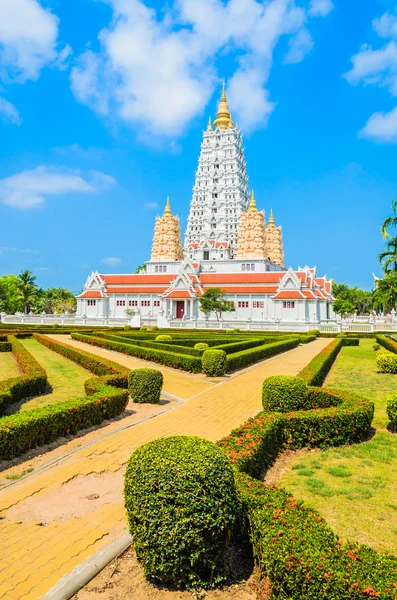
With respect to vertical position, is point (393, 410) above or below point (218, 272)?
below

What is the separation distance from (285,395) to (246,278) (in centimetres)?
5498

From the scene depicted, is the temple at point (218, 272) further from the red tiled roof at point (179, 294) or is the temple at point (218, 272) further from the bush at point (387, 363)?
the bush at point (387, 363)

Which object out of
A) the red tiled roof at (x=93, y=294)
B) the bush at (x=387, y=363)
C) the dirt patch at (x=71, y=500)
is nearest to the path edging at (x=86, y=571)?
the dirt patch at (x=71, y=500)

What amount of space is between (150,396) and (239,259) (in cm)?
6831

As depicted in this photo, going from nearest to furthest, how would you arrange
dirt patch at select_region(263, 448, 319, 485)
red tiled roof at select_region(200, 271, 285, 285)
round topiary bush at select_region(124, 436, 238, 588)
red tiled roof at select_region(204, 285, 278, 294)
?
round topiary bush at select_region(124, 436, 238, 588)
dirt patch at select_region(263, 448, 319, 485)
red tiled roof at select_region(204, 285, 278, 294)
red tiled roof at select_region(200, 271, 285, 285)

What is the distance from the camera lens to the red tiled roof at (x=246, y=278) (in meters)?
65.1

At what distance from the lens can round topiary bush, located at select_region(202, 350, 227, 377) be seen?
1978cm

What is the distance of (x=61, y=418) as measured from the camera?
33.8 ft

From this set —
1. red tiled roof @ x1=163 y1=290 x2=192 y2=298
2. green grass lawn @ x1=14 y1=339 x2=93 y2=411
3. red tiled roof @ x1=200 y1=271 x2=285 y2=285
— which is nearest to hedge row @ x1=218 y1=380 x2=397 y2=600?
green grass lawn @ x1=14 y1=339 x2=93 y2=411

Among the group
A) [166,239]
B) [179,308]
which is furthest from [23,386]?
[166,239]

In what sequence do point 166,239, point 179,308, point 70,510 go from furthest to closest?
point 166,239 → point 179,308 → point 70,510

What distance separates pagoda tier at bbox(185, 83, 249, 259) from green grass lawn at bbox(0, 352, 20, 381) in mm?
68987

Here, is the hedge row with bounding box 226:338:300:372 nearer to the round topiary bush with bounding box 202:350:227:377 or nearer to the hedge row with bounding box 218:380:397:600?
the round topiary bush with bounding box 202:350:227:377

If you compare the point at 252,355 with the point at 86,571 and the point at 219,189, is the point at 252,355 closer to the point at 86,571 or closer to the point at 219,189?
the point at 86,571
